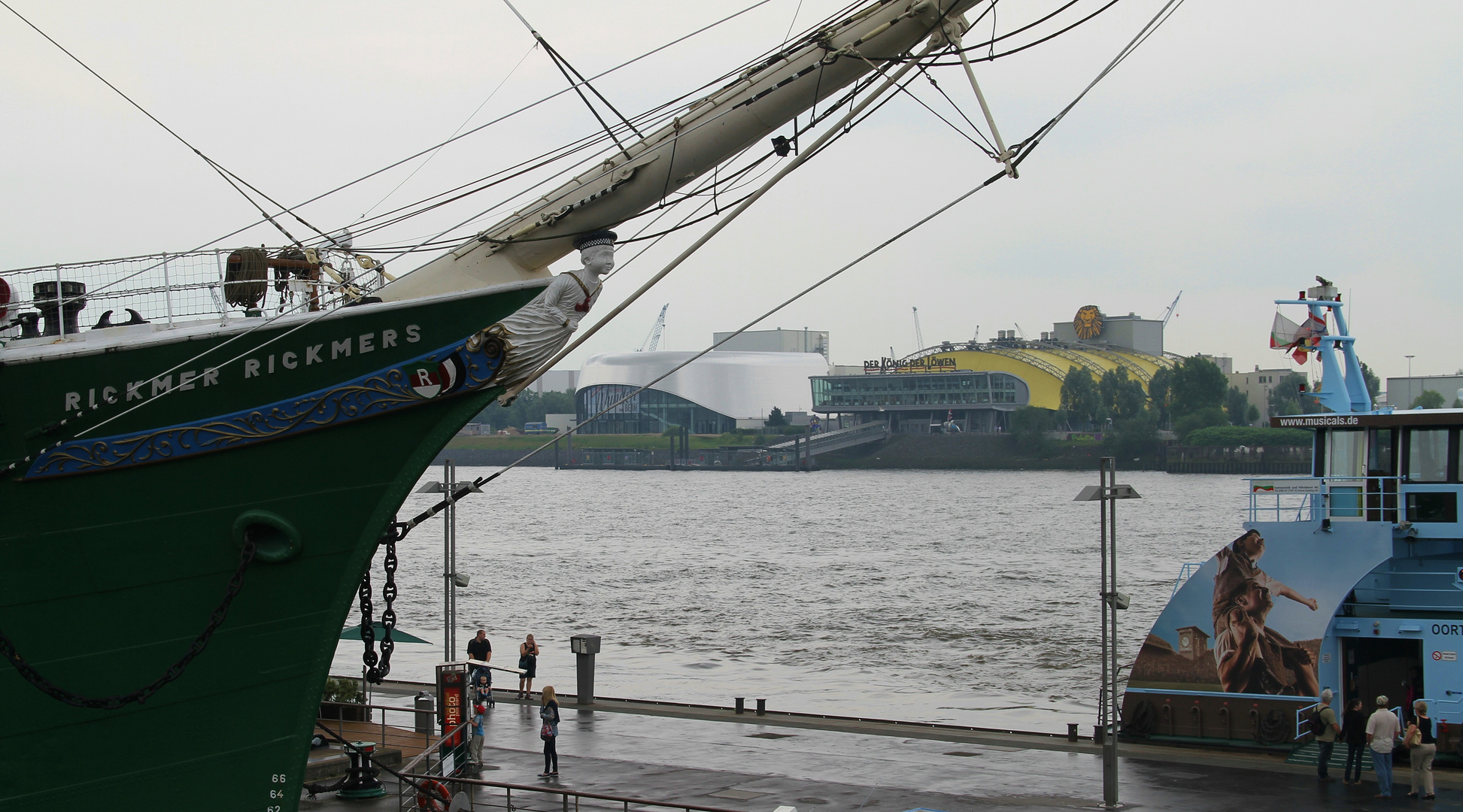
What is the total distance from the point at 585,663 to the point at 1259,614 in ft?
39.5

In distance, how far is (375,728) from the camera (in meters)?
19.9

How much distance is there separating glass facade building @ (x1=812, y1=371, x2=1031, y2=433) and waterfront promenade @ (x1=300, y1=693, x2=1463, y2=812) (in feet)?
513

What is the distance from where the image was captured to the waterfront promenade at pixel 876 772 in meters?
17.4

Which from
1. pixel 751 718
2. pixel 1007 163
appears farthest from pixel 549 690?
pixel 1007 163

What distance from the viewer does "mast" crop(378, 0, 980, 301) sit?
11969mm

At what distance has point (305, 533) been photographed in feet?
38.4

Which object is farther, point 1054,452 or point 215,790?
point 1054,452

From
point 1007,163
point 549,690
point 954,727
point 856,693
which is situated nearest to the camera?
point 1007,163

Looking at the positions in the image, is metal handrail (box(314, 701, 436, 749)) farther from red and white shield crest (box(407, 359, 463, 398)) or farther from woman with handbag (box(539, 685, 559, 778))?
red and white shield crest (box(407, 359, 463, 398))

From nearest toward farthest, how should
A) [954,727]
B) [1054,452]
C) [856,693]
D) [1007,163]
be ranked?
1. [1007,163]
2. [954,727]
3. [856,693]
4. [1054,452]

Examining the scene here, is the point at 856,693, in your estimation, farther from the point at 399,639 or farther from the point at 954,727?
the point at 399,639

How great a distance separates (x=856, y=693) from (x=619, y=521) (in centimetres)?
6228

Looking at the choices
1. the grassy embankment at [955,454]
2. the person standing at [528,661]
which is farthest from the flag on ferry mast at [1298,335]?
the grassy embankment at [955,454]

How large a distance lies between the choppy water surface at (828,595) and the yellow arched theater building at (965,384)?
65.6 meters
